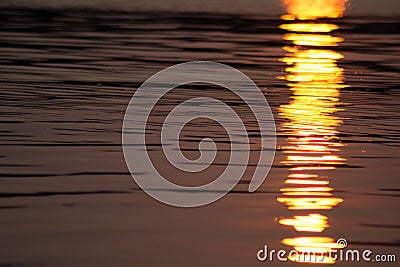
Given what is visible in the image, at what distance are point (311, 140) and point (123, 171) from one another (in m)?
3.27

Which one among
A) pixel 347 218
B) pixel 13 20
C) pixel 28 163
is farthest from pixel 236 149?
pixel 13 20

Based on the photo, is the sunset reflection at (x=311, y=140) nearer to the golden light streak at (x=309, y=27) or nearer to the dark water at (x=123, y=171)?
the dark water at (x=123, y=171)

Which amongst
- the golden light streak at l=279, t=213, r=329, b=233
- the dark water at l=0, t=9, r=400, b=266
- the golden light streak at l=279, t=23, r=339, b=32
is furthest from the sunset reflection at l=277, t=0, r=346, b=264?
the golden light streak at l=279, t=23, r=339, b=32

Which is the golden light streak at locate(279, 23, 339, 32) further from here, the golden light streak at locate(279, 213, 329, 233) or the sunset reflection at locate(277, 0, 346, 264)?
the golden light streak at locate(279, 213, 329, 233)

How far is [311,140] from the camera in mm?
15172

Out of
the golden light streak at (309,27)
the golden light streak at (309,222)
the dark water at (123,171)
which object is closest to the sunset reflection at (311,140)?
the golden light streak at (309,222)

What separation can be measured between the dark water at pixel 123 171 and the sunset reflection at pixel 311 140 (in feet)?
0.41

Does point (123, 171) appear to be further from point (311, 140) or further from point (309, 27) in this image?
point (309, 27)

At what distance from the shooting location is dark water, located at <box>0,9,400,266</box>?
31.0 ft

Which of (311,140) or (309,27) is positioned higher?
(309,27)

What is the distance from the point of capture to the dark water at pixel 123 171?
9461 mm

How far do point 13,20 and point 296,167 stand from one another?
25.7 meters

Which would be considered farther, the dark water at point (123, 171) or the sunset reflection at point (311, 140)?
the sunset reflection at point (311, 140)

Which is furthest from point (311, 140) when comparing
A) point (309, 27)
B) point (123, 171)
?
point (309, 27)
